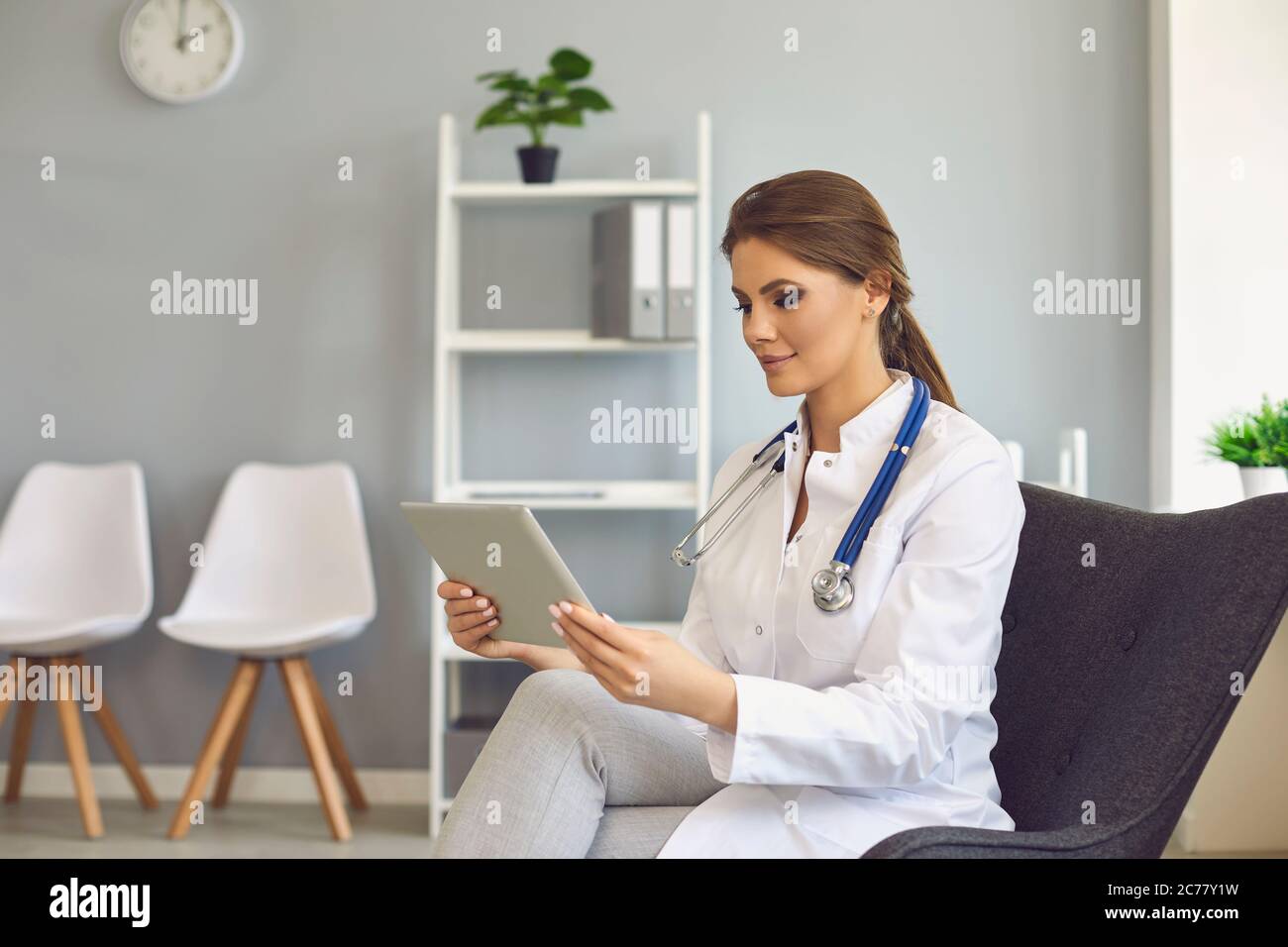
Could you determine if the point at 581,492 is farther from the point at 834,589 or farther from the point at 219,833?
the point at 834,589

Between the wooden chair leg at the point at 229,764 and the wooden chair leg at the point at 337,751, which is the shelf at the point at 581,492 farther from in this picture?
the wooden chair leg at the point at 229,764

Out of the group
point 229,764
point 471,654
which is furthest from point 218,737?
point 471,654

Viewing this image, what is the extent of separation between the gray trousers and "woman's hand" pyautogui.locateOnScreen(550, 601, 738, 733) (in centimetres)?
15

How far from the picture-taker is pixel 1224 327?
3.12 m

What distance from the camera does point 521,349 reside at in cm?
316

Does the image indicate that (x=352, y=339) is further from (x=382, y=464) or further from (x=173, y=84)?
(x=173, y=84)

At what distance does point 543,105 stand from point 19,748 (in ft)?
7.45

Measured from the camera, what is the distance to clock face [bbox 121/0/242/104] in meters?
A: 3.40

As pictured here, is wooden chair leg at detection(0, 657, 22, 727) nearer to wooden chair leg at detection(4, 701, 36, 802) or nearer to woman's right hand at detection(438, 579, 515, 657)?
wooden chair leg at detection(4, 701, 36, 802)

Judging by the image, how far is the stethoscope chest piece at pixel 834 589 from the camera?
1.31m

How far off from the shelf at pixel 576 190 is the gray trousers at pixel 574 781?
6.31 ft

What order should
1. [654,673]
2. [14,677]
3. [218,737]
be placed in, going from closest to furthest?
[654,673] → [218,737] → [14,677]

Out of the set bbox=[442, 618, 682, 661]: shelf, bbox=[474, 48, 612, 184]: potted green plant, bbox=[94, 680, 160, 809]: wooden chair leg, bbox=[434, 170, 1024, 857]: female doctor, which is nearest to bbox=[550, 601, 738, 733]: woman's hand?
bbox=[434, 170, 1024, 857]: female doctor
